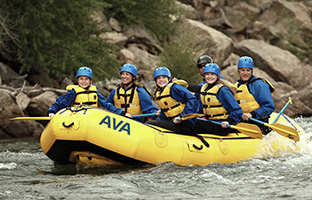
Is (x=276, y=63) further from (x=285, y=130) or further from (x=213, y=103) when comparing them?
(x=213, y=103)

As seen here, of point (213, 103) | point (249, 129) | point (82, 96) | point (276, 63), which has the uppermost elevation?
point (276, 63)

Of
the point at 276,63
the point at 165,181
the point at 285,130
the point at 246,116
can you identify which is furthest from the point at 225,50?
the point at 165,181

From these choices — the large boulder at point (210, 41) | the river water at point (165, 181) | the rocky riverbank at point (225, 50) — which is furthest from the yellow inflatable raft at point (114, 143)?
the large boulder at point (210, 41)

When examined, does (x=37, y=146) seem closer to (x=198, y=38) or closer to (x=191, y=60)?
(x=191, y=60)

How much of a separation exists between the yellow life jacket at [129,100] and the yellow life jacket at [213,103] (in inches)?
39.2

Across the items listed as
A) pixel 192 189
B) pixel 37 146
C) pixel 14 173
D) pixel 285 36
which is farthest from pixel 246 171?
pixel 285 36

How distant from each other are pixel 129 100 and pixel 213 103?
125 cm

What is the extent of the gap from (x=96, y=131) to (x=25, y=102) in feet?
19.5

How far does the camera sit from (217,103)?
6434 millimetres

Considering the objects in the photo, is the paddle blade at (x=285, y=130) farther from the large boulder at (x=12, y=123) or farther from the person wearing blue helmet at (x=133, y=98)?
the large boulder at (x=12, y=123)

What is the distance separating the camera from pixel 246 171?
221 inches

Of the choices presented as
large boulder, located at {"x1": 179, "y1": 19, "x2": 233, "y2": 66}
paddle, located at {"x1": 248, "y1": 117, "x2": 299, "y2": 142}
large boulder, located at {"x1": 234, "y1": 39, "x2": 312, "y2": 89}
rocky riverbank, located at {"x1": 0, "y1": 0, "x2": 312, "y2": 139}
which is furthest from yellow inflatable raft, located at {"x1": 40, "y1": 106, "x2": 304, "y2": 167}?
large boulder, located at {"x1": 234, "y1": 39, "x2": 312, "y2": 89}

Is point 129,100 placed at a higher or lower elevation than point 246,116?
lower

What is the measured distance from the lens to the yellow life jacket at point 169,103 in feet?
20.2
